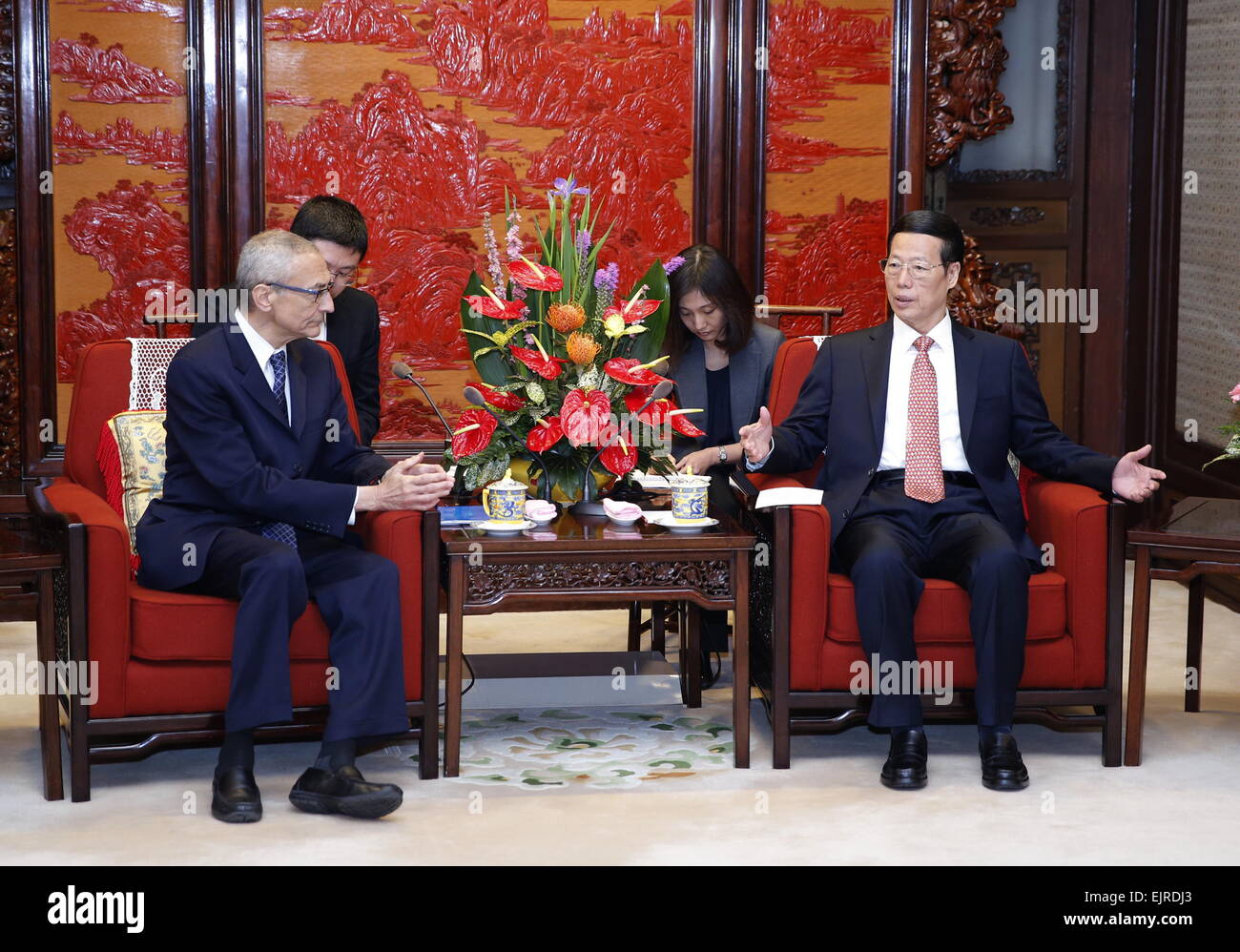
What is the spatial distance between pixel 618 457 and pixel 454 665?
58 cm

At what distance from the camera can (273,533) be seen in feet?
10.3

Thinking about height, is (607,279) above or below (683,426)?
above

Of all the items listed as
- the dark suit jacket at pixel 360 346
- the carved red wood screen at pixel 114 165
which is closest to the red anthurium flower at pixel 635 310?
the dark suit jacket at pixel 360 346

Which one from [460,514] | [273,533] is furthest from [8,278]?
[460,514]

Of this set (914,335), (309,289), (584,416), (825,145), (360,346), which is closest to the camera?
(309,289)

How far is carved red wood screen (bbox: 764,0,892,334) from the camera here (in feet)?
17.1

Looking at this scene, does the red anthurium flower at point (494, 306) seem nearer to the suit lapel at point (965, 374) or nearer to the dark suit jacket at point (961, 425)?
the dark suit jacket at point (961, 425)

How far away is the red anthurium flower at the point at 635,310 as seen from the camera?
10.8 ft

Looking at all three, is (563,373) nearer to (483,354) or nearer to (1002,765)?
(483,354)

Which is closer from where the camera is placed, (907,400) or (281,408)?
(281,408)

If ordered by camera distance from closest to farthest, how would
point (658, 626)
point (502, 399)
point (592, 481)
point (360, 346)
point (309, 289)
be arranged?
point (309, 289) → point (502, 399) → point (592, 481) → point (658, 626) → point (360, 346)

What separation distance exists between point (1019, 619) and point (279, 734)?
1.56 metres

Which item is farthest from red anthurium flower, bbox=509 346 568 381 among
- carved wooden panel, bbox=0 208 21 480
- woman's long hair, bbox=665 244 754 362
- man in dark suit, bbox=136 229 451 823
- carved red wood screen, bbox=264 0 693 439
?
carved wooden panel, bbox=0 208 21 480

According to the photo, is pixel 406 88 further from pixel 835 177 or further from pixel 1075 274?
pixel 1075 274
